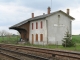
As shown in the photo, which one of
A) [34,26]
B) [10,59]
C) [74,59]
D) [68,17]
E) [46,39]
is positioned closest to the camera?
[74,59]

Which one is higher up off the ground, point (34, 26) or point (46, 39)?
point (34, 26)

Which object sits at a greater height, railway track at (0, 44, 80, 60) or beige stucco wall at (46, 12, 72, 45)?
beige stucco wall at (46, 12, 72, 45)

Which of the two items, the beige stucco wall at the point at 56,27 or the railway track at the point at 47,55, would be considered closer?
the railway track at the point at 47,55

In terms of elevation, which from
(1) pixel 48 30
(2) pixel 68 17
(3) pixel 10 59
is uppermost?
(2) pixel 68 17

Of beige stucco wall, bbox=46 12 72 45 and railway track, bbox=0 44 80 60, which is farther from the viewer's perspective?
beige stucco wall, bbox=46 12 72 45

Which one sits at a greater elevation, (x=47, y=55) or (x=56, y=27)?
(x=56, y=27)

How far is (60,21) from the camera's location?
4000 centimetres

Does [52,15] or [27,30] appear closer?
[52,15]

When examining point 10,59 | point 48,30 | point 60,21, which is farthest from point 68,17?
point 10,59

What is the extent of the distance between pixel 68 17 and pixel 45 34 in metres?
6.42

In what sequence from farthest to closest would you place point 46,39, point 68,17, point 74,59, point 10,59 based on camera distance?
point 68,17, point 46,39, point 10,59, point 74,59

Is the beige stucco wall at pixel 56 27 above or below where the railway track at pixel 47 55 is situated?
above

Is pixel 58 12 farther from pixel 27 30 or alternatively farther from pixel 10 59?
pixel 10 59

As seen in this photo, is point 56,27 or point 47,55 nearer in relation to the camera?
point 47,55
